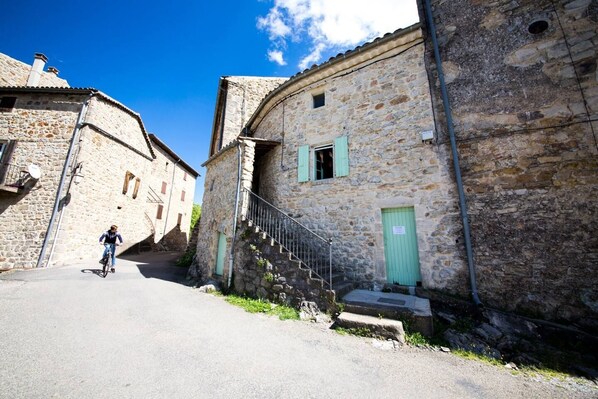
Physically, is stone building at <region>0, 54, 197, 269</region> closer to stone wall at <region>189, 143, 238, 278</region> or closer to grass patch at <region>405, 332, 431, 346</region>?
stone wall at <region>189, 143, 238, 278</region>

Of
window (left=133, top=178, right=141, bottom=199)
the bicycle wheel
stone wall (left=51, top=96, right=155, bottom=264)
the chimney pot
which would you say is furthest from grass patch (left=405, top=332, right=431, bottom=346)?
the chimney pot

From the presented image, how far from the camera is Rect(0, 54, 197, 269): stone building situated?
8680 mm

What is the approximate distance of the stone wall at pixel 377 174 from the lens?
5465mm

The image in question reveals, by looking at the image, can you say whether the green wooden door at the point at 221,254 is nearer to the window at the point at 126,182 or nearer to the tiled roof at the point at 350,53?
the tiled roof at the point at 350,53

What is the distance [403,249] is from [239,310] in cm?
431

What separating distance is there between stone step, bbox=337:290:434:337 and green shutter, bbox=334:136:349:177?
3408 millimetres

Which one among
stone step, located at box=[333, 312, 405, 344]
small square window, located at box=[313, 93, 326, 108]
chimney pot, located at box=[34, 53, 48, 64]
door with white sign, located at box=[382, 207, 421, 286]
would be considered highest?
chimney pot, located at box=[34, 53, 48, 64]

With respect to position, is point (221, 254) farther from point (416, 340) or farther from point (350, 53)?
point (350, 53)

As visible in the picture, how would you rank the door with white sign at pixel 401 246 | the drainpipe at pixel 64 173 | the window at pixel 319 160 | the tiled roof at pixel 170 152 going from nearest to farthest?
the door with white sign at pixel 401 246
the window at pixel 319 160
the drainpipe at pixel 64 173
the tiled roof at pixel 170 152

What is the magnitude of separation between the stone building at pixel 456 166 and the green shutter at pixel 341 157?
3 cm

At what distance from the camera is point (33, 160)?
9.34m

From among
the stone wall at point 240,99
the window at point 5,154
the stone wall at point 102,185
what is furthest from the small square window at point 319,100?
the window at point 5,154

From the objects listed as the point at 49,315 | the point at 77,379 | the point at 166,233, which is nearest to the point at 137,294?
the point at 49,315

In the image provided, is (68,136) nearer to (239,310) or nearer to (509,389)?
(239,310)
